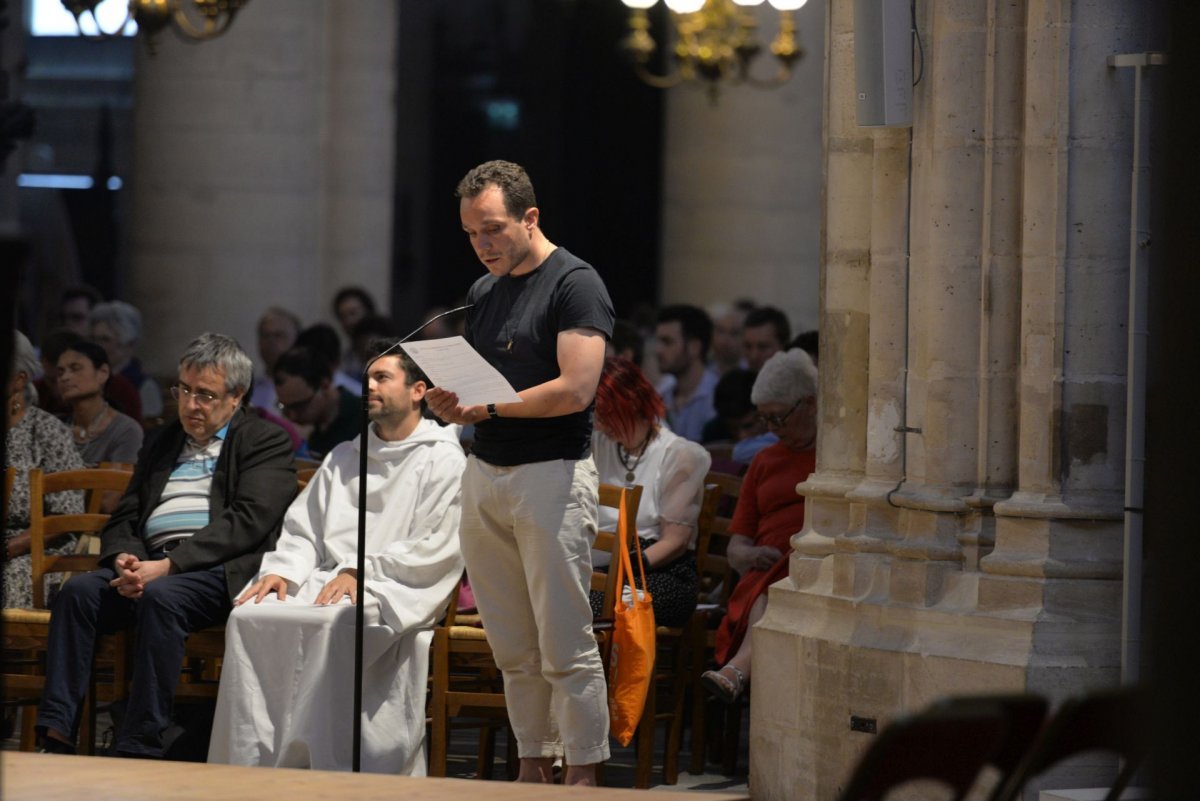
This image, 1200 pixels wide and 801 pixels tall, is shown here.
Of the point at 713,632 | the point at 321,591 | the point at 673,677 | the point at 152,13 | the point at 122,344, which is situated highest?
the point at 152,13

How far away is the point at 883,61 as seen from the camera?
532 cm

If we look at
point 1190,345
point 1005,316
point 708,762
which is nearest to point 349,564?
point 708,762

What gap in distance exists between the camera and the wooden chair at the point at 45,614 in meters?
6.07

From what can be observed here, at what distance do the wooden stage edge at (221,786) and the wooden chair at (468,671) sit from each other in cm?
190

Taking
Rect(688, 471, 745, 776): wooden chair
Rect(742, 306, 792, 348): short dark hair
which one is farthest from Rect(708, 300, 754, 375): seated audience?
Rect(688, 471, 745, 776): wooden chair

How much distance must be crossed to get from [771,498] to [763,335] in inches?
105

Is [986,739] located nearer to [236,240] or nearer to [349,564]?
[349,564]

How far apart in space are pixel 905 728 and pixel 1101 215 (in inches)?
103

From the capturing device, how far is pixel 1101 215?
5129mm

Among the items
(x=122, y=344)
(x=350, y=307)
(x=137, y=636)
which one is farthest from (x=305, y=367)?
(x=350, y=307)

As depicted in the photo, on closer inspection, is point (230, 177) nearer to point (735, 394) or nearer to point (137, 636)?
point (735, 394)

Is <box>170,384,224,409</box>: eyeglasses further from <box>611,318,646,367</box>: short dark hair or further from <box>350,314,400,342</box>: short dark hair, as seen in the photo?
<box>350,314,400,342</box>: short dark hair

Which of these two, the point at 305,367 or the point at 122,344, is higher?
the point at 122,344

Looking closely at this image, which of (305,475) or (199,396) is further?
(305,475)
